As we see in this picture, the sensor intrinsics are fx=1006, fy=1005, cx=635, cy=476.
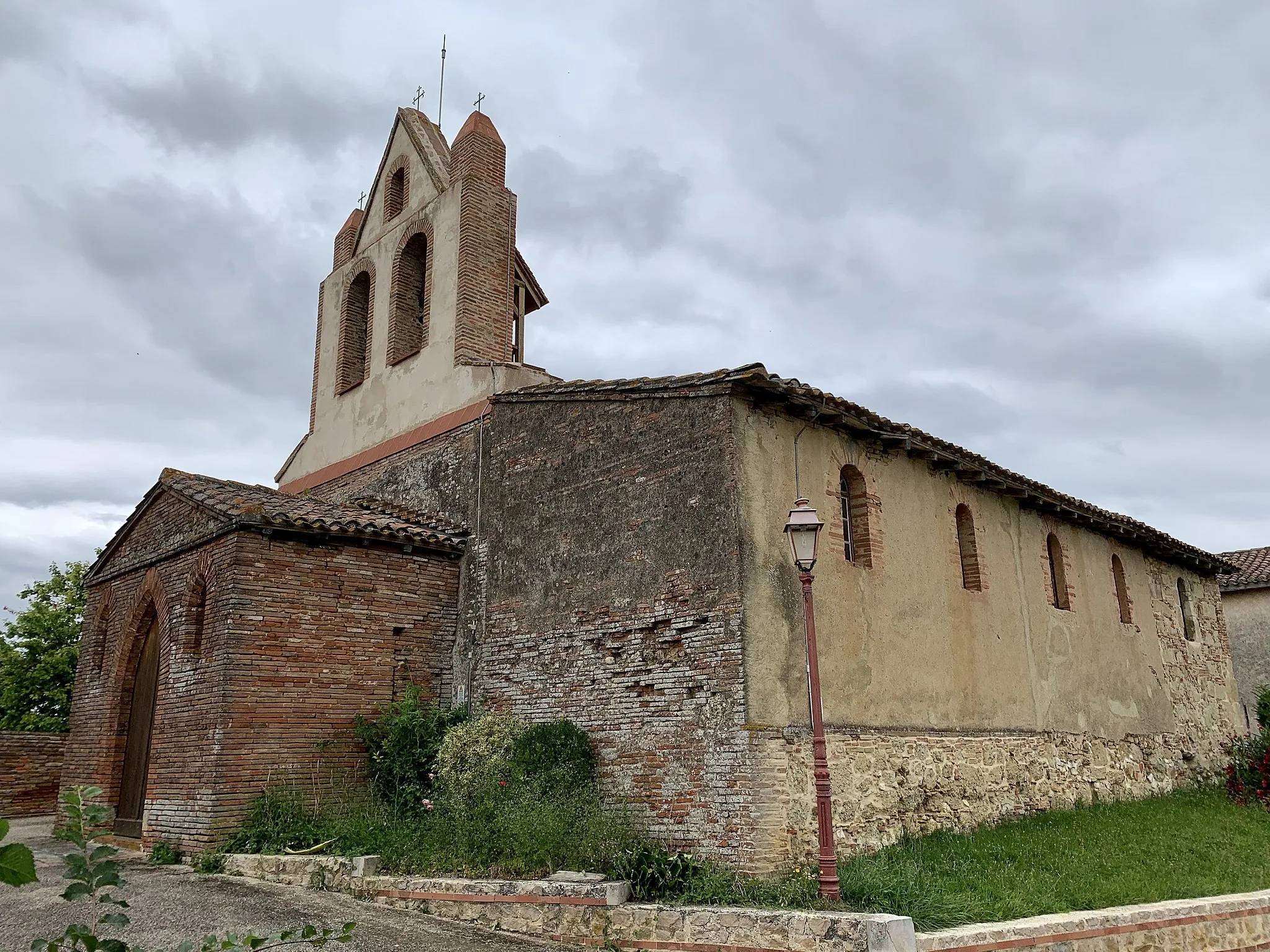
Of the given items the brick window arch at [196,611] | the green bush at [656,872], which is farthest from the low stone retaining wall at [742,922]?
the brick window arch at [196,611]

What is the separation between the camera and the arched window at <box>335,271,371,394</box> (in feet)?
56.2

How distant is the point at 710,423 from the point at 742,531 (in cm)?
125

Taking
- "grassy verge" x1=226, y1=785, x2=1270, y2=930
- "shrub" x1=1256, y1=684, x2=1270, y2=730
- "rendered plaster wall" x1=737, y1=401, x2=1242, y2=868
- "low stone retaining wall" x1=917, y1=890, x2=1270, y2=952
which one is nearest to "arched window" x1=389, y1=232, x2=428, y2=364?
"grassy verge" x1=226, y1=785, x2=1270, y2=930

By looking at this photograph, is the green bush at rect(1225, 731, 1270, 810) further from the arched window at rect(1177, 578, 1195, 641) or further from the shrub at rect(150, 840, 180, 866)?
the shrub at rect(150, 840, 180, 866)

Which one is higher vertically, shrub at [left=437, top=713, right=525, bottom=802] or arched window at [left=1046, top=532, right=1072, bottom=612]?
arched window at [left=1046, top=532, right=1072, bottom=612]

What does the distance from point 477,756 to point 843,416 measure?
557 cm

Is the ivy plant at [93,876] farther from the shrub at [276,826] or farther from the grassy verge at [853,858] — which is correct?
the shrub at [276,826]

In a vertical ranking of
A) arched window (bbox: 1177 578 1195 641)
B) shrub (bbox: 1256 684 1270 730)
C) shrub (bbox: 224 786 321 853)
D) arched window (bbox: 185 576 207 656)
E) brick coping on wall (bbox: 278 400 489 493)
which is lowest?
shrub (bbox: 224 786 321 853)

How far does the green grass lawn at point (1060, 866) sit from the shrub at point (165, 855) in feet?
24.2

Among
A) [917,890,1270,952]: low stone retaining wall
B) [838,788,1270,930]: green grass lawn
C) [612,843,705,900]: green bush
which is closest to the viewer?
[917,890,1270,952]: low stone retaining wall

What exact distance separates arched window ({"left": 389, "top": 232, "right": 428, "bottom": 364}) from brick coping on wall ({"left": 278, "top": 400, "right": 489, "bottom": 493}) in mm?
1423

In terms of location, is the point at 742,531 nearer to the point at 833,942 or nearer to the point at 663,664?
the point at 663,664

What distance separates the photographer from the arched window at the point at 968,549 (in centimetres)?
1346

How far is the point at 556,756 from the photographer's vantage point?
10.6 meters
